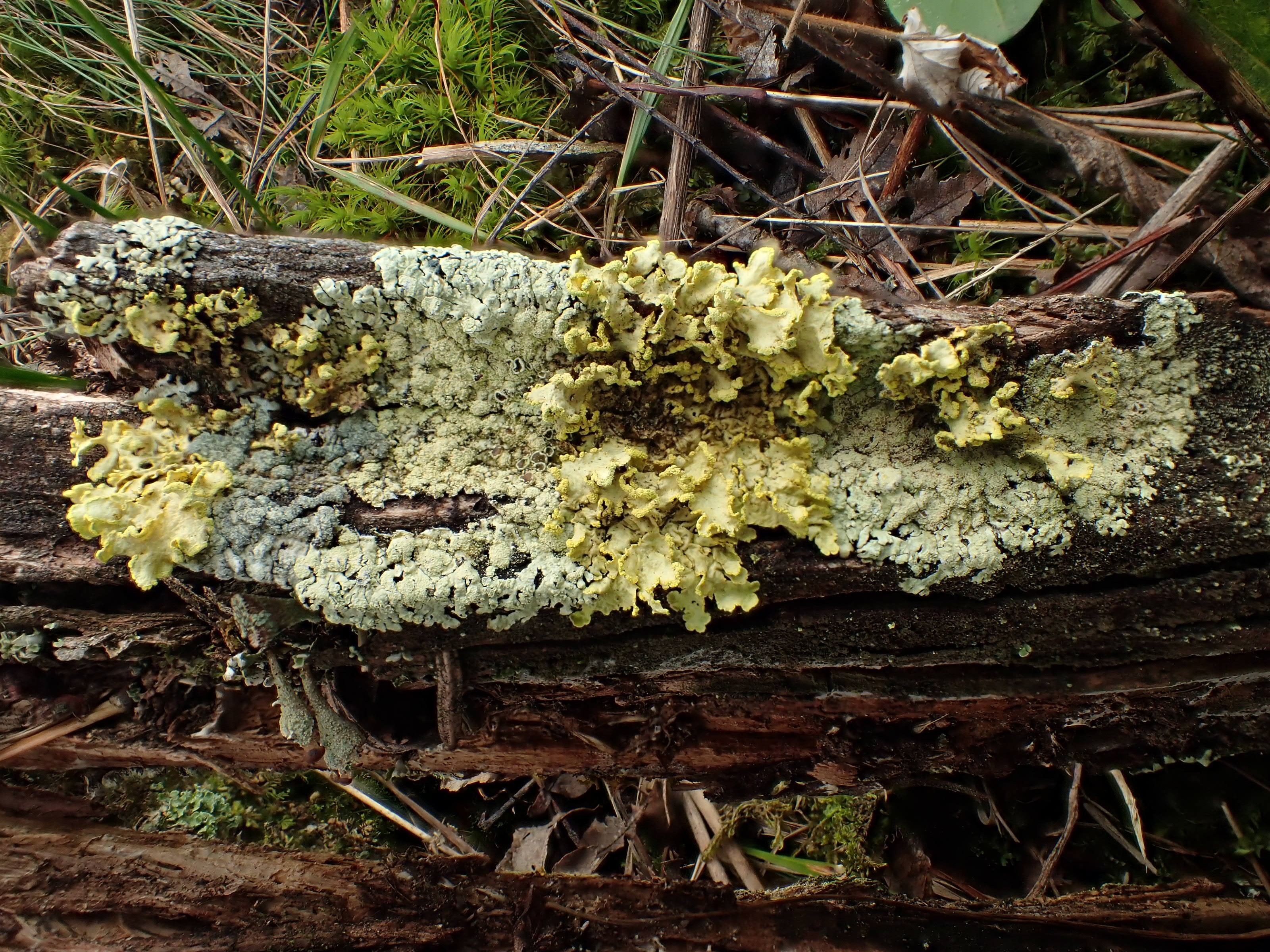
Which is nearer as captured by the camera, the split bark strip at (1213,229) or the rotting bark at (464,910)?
the split bark strip at (1213,229)

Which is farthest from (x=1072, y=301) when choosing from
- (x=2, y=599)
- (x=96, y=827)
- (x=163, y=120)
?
(x=163, y=120)

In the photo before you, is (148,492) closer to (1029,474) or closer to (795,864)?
(1029,474)

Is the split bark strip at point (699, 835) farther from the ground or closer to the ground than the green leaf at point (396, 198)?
closer to the ground

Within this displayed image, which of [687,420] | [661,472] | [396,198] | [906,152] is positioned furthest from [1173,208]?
[396,198]

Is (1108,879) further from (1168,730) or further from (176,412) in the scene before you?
(176,412)

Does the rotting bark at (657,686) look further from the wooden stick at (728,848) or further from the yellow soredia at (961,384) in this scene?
the wooden stick at (728,848)

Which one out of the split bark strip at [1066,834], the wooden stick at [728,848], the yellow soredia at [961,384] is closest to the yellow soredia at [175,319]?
the yellow soredia at [961,384]

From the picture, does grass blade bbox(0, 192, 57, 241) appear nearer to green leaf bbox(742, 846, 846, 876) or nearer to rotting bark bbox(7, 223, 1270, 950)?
rotting bark bbox(7, 223, 1270, 950)
